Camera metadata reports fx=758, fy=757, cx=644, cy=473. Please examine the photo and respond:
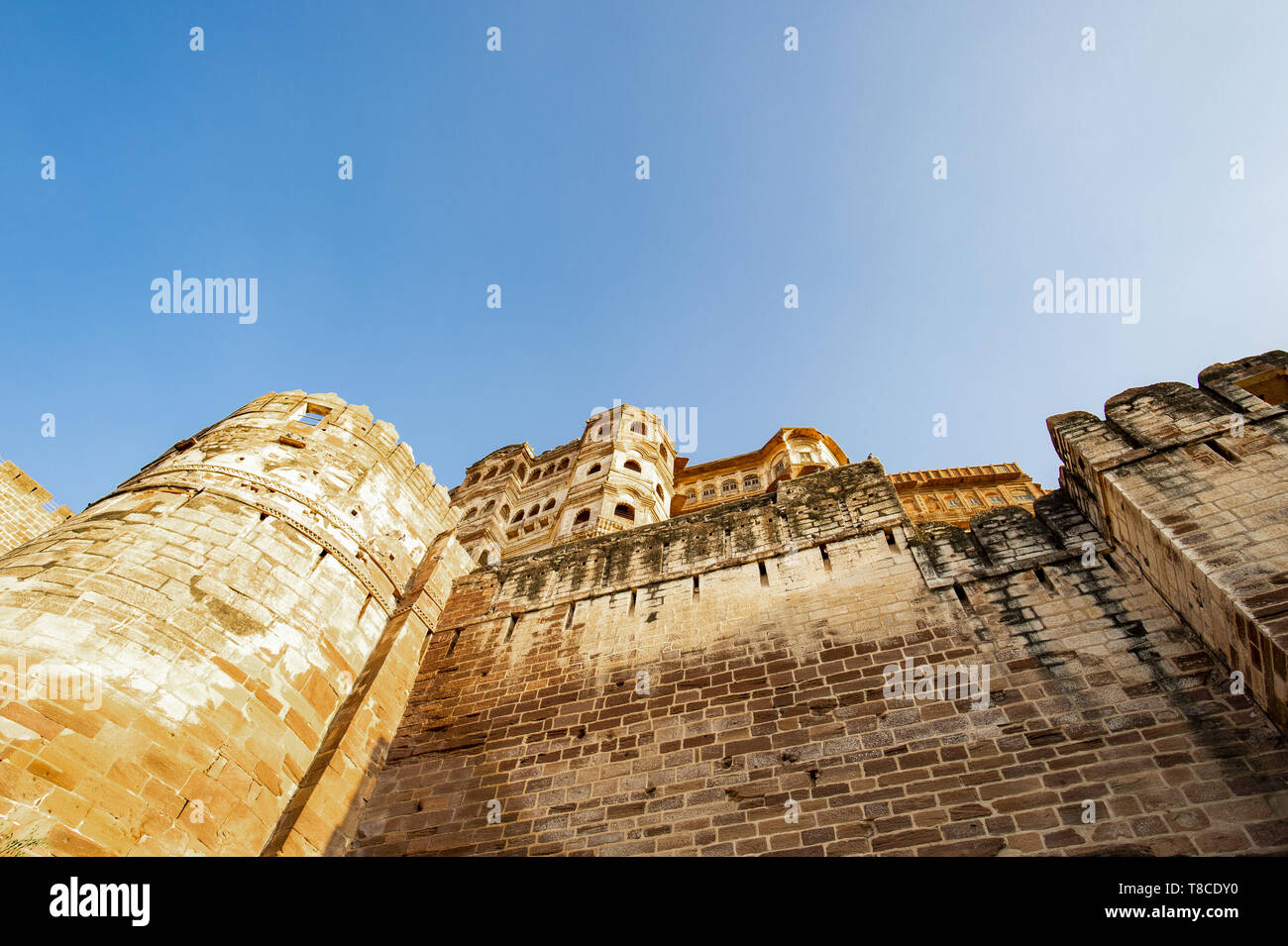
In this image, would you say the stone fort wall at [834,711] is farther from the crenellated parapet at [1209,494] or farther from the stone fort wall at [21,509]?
the stone fort wall at [21,509]

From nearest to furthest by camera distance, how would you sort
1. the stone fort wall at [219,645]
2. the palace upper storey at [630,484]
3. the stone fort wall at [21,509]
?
the stone fort wall at [219,645]
the stone fort wall at [21,509]
the palace upper storey at [630,484]

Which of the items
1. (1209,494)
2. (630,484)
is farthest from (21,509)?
(1209,494)

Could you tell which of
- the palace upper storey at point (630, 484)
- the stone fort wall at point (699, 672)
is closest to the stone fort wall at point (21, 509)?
the stone fort wall at point (699, 672)

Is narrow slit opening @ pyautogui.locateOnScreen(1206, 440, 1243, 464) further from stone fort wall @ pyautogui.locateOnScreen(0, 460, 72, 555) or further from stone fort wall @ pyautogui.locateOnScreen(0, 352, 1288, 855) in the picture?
stone fort wall @ pyautogui.locateOnScreen(0, 460, 72, 555)

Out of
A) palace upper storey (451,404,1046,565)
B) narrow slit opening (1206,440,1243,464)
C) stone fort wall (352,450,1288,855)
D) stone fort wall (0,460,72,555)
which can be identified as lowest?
stone fort wall (352,450,1288,855)

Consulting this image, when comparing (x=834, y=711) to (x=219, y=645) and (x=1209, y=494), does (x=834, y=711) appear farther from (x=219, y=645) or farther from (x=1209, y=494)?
(x=219, y=645)

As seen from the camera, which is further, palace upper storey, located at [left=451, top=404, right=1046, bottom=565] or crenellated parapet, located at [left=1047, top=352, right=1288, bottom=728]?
palace upper storey, located at [left=451, top=404, right=1046, bottom=565]

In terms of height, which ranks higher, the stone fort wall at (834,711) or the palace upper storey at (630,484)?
the palace upper storey at (630,484)

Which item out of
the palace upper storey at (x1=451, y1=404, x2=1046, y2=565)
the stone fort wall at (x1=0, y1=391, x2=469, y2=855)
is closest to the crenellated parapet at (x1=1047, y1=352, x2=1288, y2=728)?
the stone fort wall at (x1=0, y1=391, x2=469, y2=855)

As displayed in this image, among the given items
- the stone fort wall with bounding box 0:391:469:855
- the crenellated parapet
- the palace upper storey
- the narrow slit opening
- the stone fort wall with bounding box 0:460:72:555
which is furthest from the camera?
the palace upper storey

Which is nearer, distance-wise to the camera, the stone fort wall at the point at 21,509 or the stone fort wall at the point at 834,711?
the stone fort wall at the point at 834,711

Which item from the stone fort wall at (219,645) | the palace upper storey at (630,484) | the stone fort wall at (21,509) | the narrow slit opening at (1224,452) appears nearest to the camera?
the stone fort wall at (219,645)
